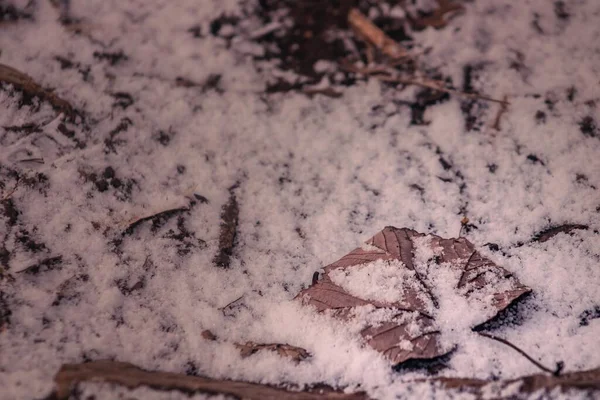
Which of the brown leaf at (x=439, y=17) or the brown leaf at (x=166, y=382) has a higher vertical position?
the brown leaf at (x=439, y=17)

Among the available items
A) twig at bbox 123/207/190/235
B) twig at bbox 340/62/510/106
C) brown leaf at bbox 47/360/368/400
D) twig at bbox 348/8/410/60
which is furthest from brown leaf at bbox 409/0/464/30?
brown leaf at bbox 47/360/368/400

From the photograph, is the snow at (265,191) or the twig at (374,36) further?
the twig at (374,36)

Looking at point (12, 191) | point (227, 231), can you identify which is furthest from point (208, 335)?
point (12, 191)

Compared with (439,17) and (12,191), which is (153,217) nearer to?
(12,191)

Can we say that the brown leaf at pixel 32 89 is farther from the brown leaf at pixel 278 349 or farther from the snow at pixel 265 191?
the brown leaf at pixel 278 349

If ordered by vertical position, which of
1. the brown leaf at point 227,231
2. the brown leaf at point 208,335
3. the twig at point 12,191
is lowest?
the brown leaf at point 208,335

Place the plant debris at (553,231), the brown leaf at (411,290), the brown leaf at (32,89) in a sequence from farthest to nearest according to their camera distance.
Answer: the brown leaf at (32,89) → the plant debris at (553,231) → the brown leaf at (411,290)

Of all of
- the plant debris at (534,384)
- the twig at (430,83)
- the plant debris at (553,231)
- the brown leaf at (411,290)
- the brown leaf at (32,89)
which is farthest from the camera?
the twig at (430,83)

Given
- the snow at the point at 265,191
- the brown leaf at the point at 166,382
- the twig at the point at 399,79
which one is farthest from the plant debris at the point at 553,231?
the brown leaf at the point at 166,382
